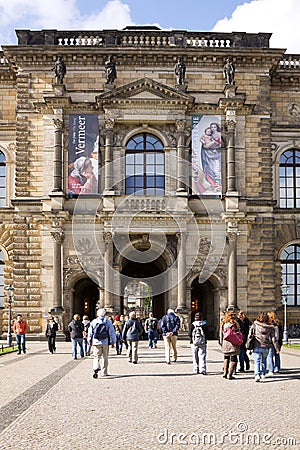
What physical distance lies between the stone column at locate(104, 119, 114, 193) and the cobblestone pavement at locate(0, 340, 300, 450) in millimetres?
18049

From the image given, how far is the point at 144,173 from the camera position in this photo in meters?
39.3

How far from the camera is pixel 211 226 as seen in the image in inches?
1516

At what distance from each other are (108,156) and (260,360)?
73.1 ft

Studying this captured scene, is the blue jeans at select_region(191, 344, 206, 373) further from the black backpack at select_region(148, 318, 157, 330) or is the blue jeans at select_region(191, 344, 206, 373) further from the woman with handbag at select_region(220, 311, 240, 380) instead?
the black backpack at select_region(148, 318, 157, 330)

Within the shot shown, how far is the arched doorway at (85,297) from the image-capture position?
134ft

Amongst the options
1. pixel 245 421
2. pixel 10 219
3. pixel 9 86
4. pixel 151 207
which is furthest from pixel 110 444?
pixel 9 86

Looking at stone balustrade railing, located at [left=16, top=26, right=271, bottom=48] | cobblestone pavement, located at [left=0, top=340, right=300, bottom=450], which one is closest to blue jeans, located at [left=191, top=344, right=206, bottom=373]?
cobblestone pavement, located at [left=0, top=340, right=300, bottom=450]

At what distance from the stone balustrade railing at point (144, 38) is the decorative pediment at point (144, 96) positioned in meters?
2.34

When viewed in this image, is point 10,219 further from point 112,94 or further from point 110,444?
point 110,444

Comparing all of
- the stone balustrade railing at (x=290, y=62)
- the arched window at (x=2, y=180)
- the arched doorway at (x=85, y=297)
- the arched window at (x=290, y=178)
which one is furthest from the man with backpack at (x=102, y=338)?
the stone balustrade railing at (x=290, y=62)

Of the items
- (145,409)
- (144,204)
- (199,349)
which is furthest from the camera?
(144,204)

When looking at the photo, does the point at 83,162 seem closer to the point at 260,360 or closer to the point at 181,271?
the point at 181,271

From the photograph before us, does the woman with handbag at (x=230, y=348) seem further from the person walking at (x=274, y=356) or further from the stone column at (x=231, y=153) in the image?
the stone column at (x=231, y=153)

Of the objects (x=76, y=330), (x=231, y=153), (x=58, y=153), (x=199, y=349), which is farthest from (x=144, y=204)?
(x=199, y=349)
